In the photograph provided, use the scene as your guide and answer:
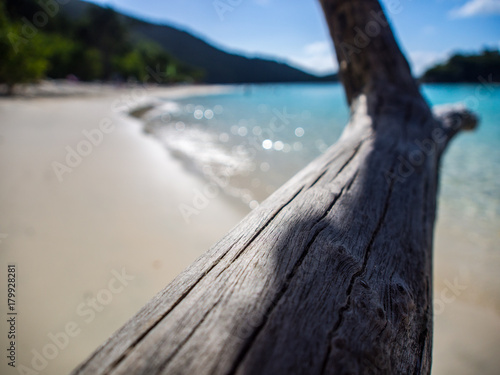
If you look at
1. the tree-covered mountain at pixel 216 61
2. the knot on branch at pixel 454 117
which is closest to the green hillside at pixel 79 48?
the tree-covered mountain at pixel 216 61

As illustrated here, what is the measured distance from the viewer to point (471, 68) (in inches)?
482

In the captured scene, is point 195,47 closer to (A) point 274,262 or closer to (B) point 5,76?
(B) point 5,76

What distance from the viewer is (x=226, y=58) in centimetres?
12700

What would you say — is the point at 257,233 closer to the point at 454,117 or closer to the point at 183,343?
the point at 183,343

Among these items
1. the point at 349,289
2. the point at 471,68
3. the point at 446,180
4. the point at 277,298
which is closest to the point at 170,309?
the point at 277,298

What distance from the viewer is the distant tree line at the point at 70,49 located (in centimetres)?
1345

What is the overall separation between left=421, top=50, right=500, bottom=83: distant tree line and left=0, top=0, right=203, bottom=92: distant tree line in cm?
1757

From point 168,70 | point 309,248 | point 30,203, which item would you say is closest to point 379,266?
point 309,248

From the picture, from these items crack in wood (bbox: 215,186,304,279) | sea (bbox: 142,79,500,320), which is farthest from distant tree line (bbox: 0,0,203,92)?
crack in wood (bbox: 215,186,304,279)

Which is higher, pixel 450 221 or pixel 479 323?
pixel 479 323

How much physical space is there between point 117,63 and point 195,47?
3731 inches

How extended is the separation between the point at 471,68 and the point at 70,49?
1508 inches

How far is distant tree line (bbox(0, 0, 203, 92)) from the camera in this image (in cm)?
1345

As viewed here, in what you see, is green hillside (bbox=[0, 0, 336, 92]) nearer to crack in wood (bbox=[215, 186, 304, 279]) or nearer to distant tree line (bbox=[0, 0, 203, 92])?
distant tree line (bbox=[0, 0, 203, 92])
